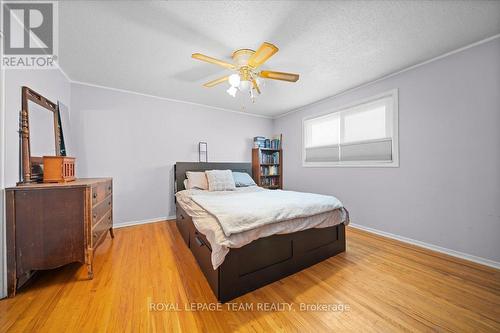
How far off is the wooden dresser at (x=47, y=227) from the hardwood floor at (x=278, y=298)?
0.67ft

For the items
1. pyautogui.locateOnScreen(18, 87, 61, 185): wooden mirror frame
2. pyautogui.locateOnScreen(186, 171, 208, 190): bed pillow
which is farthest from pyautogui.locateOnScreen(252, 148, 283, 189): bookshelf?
pyautogui.locateOnScreen(18, 87, 61, 185): wooden mirror frame

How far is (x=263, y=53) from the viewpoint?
5.33ft

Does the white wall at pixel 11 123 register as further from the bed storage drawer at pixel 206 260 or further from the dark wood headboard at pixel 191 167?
the dark wood headboard at pixel 191 167

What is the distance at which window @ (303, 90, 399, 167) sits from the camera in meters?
2.67

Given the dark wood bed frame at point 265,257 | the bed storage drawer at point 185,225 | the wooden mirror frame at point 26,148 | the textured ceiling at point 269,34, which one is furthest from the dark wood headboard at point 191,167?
the wooden mirror frame at point 26,148

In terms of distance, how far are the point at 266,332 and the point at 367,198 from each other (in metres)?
2.54

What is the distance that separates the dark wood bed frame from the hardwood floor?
3.0 inches

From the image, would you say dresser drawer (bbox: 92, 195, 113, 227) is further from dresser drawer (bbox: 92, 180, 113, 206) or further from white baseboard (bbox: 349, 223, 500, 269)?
white baseboard (bbox: 349, 223, 500, 269)

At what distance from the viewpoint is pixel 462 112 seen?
2055mm

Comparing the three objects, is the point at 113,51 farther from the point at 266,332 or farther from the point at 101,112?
the point at 266,332

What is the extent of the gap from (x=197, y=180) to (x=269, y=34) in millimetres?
2403

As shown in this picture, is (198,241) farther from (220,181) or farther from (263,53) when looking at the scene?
(263,53)

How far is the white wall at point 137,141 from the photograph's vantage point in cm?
290

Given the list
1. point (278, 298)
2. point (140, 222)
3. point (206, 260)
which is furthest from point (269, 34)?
point (140, 222)
